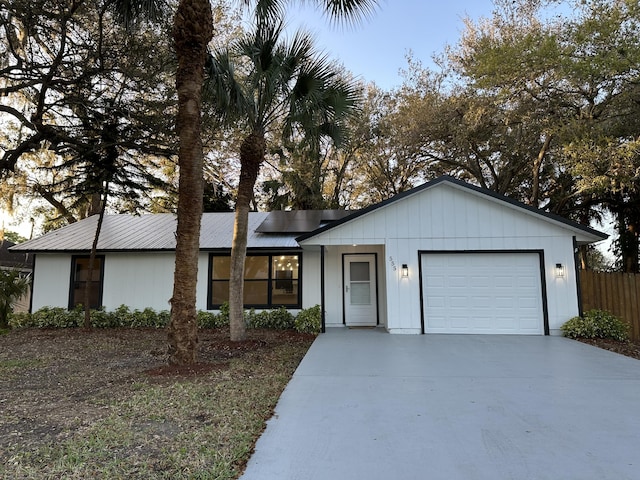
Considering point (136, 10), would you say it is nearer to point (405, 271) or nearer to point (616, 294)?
point (405, 271)

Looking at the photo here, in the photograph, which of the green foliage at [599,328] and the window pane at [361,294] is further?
the window pane at [361,294]

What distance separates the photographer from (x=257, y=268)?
11.2 metres

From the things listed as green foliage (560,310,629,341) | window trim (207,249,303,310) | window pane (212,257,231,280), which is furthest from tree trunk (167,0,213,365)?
green foliage (560,310,629,341)

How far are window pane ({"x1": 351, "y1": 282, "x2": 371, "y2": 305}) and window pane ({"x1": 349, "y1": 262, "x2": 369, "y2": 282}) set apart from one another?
0.17 m

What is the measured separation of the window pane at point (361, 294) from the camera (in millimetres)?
10688

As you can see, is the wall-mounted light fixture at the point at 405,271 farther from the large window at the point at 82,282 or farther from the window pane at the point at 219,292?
the large window at the point at 82,282

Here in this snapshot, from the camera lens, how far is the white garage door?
880 cm

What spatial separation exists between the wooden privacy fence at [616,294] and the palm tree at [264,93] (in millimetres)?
7637

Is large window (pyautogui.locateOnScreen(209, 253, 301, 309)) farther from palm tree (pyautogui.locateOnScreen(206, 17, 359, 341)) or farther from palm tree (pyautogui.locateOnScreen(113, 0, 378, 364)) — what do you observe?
palm tree (pyautogui.locateOnScreen(113, 0, 378, 364))

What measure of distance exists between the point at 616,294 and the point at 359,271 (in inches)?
249

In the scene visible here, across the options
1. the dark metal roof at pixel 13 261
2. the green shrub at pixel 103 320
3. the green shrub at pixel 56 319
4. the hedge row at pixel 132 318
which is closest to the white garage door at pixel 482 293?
the hedge row at pixel 132 318

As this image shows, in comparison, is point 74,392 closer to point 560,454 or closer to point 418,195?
point 560,454

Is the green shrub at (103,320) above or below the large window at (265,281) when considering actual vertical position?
below

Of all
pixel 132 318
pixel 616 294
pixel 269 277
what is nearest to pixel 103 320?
pixel 132 318
